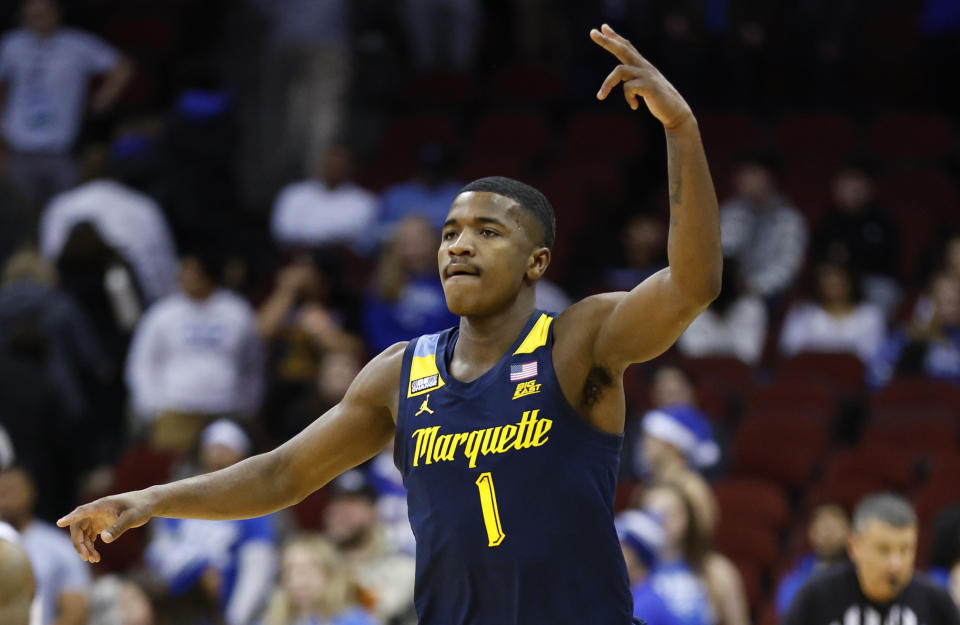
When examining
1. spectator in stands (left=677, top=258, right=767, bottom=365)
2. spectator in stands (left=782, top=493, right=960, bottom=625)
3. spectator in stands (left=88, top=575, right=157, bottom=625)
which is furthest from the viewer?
spectator in stands (left=677, top=258, right=767, bottom=365)

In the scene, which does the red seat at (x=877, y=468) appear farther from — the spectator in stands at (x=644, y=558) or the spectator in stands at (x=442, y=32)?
the spectator in stands at (x=442, y=32)

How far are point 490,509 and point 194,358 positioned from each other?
6933mm

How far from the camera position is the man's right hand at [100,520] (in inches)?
142

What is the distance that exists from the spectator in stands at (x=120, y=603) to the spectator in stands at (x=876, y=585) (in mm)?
3309

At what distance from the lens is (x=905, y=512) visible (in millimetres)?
5543

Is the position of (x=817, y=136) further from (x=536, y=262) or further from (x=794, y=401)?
(x=536, y=262)

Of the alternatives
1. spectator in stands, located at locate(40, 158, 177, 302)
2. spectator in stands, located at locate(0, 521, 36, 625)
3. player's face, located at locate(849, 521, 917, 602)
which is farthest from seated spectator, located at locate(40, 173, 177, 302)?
spectator in stands, located at locate(0, 521, 36, 625)

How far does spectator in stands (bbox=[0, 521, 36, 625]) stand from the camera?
3.94m

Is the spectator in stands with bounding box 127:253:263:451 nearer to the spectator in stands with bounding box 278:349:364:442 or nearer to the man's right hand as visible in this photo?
the spectator in stands with bounding box 278:349:364:442

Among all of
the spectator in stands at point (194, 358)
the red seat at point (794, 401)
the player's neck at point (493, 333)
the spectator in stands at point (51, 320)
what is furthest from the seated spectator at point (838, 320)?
the player's neck at point (493, 333)

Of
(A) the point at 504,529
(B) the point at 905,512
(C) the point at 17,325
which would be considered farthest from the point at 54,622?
(A) the point at 504,529

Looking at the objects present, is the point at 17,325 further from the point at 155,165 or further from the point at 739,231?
the point at 739,231

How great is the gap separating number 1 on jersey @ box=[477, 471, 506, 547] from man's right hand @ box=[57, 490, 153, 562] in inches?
34.2

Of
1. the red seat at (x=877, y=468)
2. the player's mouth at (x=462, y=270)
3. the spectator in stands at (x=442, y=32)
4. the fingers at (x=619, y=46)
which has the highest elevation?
the spectator in stands at (x=442, y=32)
